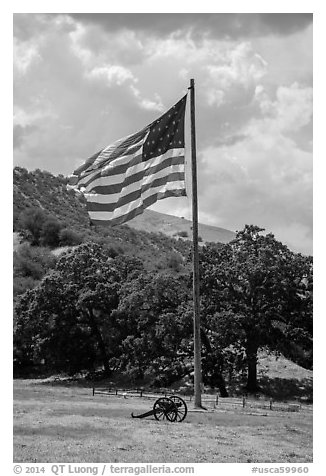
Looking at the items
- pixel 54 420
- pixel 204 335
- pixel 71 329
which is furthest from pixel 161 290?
pixel 54 420

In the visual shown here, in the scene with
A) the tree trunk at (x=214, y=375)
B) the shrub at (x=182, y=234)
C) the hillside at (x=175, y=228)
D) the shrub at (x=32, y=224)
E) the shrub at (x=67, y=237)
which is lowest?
the tree trunk at (x=214, y=375)

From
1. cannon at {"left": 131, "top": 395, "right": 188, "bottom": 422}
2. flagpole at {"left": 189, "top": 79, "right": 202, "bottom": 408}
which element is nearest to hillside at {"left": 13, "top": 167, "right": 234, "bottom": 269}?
flagpole at {"left": 189, "top": 79, "right": 202, "bottom": 408}

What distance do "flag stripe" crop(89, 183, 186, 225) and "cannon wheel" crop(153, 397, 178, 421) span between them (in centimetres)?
590

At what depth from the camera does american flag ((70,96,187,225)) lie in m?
20.3

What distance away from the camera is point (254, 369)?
3666 cm

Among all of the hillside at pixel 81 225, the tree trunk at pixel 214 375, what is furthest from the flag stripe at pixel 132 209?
the hillside at pixel 81 225

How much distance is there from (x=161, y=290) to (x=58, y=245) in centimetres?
5679

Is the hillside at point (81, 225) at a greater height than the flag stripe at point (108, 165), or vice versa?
the hillside at point (81, 225)

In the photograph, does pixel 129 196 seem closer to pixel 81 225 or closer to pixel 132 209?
pixel 132 209

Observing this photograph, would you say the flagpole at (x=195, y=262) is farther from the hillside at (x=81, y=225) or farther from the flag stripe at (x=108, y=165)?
the hillside at (x=81, y=225)

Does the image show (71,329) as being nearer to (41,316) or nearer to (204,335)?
(41,316)

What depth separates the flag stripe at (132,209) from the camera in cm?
2016

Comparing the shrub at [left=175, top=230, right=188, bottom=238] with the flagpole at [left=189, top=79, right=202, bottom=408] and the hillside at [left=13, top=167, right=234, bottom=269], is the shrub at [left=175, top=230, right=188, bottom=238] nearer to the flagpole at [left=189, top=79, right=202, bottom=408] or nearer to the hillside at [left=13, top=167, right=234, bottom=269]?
the hillside at [left=13, top=167, right=234, bottom=269]
